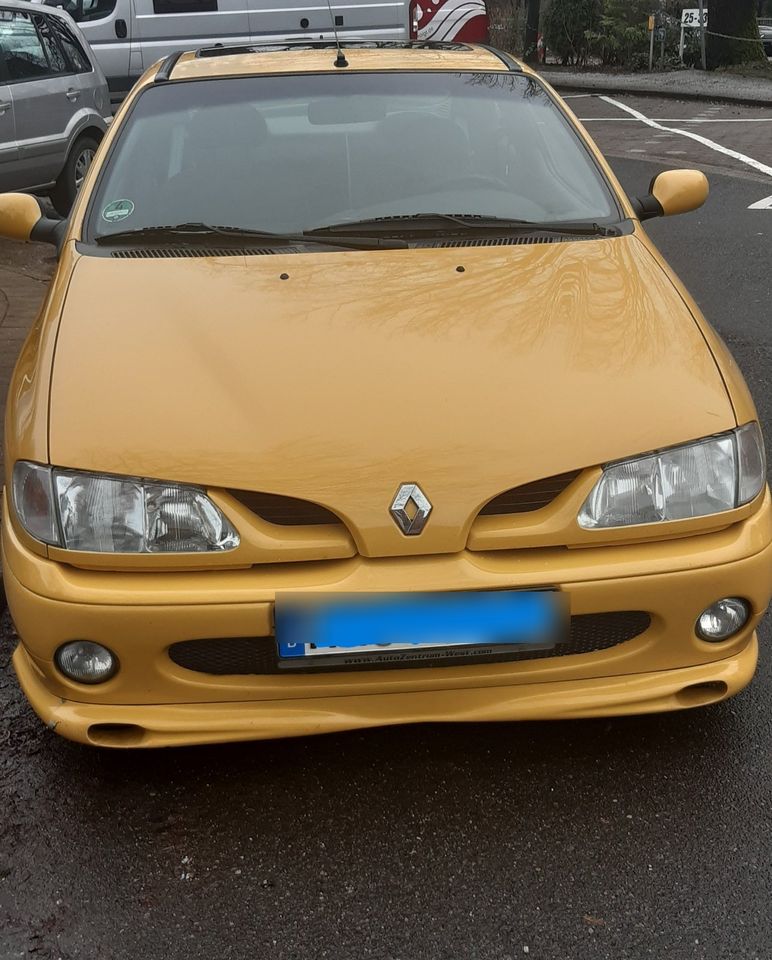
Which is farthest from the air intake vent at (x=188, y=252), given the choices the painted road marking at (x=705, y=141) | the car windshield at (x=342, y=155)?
the painted road marking at (x=705, y=141)

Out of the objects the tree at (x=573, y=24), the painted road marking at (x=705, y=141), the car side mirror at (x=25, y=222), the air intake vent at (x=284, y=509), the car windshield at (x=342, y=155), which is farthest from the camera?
the tree at (x=573, y=24)

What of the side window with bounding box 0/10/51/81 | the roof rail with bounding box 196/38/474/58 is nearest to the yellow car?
the roof rail with bounding box 196/38/474/58

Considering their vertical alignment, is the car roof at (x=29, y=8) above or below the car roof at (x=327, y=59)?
below

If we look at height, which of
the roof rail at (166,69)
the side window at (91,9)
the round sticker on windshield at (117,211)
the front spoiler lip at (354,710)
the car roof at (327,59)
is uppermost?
the car roof at (327,59)

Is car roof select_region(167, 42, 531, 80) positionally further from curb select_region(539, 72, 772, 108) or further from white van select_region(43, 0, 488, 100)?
curb select_region(539, 72, 772, 108)

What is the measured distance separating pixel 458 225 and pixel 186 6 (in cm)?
1119

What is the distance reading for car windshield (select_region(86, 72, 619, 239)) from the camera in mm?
3416

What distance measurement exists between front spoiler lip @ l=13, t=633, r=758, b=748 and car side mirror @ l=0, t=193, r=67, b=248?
1802 mm

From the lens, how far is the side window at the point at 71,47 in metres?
8.97

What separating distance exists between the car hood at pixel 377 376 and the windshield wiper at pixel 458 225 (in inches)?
8.6

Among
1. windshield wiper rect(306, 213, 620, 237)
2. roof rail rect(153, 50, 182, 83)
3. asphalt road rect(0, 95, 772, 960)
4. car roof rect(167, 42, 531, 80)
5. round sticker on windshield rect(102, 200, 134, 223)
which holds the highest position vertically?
car roof rect(167, 42, 531, 80)

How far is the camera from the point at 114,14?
13.1m

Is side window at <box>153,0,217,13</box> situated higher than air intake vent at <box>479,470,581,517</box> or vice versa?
side window at <box>153,0,217,13</box>

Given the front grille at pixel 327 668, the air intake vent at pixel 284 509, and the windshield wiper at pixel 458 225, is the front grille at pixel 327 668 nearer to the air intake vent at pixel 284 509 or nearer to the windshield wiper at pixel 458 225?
the air intake vent at pixel 284 509
